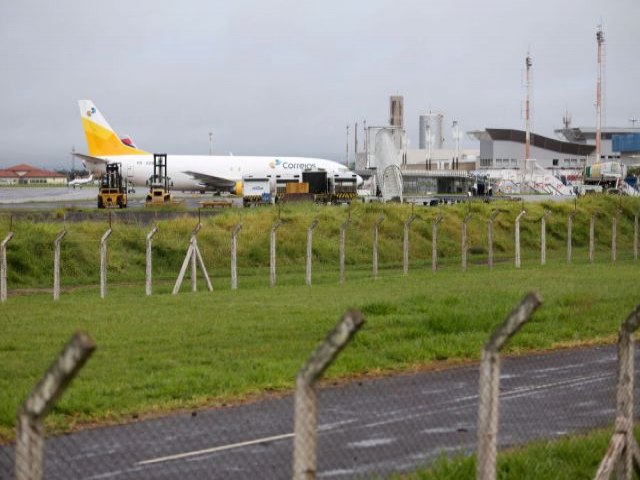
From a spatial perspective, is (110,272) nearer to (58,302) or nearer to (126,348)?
(58,302)

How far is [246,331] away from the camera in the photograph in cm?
1734

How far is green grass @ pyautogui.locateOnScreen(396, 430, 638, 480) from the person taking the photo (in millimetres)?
8406

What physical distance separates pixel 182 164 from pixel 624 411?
7441 cm

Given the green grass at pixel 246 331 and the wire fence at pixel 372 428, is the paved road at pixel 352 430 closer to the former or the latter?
the wire fence at pixel 372 428

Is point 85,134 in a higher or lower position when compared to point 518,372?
higher

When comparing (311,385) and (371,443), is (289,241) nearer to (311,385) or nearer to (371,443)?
(371,443)

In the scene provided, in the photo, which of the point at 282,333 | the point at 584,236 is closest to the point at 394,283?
the point at 282,333

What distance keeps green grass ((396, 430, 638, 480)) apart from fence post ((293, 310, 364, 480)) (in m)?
2.93

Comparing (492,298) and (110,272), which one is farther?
(110,272)

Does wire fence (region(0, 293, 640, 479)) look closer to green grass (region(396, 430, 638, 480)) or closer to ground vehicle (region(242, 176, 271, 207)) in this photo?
green grass (region(396, 430, 638, 480))

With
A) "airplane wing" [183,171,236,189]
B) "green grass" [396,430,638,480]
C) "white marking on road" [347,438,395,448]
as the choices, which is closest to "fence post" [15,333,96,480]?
"green grass" [396,430,638,480]

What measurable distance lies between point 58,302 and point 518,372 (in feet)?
35.1

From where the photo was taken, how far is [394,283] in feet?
87.7

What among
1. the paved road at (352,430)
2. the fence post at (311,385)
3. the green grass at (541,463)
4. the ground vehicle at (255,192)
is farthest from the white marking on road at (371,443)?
the ground vehicle at (255,192)
